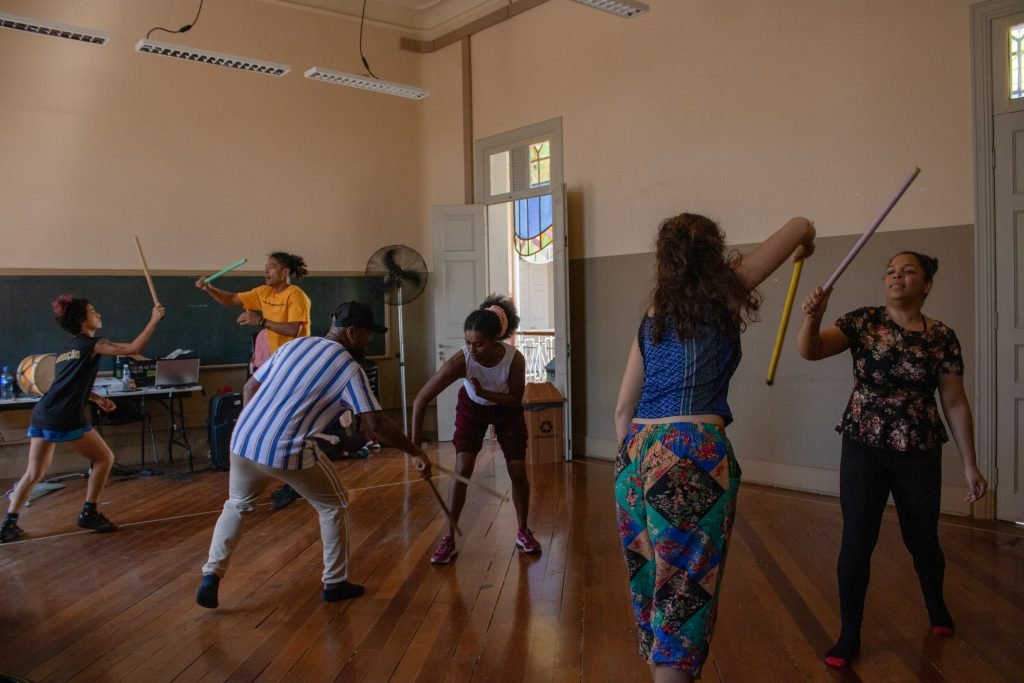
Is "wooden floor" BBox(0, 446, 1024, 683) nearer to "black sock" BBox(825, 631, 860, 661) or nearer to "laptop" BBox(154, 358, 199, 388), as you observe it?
"black sock" BBox(825, 631, 860, 661)

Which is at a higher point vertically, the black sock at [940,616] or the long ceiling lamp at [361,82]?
the long ceiling lamp at [361,82]

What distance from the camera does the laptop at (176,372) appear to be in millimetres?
6633

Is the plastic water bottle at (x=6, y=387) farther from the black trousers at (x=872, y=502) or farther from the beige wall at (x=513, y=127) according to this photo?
the black trousers at (x=872, y=502)

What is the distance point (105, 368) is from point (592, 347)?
429cm

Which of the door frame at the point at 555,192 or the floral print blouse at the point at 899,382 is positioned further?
the door frame at the point at 555,192

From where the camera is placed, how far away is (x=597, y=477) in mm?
6215

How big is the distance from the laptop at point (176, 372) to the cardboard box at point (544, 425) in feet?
9.39

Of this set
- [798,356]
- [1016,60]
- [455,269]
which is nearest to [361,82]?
[455,269]

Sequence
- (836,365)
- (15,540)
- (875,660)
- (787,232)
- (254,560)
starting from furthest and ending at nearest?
1. (836,365)
2. (15,540)
3. (254,560)
4. (875,660)
5. (787,232)

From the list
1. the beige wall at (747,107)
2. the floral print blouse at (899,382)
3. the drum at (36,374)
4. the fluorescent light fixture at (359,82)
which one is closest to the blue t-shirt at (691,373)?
the floral print blouse at (899,382)

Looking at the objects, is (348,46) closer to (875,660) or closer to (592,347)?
(592,347)

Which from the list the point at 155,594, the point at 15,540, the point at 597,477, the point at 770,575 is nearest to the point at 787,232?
the point at 770,575

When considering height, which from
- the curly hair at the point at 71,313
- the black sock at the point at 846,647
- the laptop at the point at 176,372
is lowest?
the black sock at the point at 846,647

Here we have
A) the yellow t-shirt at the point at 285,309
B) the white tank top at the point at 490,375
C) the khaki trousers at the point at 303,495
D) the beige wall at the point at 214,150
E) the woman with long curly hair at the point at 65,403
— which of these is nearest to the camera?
the khaki trousers at the point at 303,495
